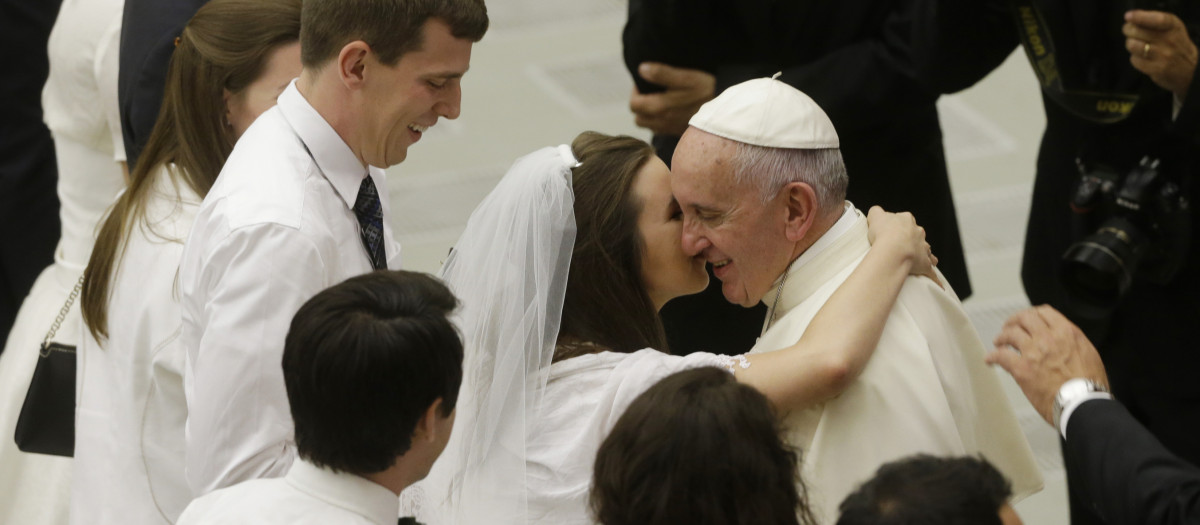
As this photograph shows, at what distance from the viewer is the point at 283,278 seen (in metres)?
2.41

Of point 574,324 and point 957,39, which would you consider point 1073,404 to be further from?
point 957,39

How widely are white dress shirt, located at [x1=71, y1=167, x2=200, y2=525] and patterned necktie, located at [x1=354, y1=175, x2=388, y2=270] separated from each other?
0.41 metres

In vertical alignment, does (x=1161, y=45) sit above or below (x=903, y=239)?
below

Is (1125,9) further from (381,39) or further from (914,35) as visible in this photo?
(381,39)

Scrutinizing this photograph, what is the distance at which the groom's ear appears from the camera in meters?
2.61

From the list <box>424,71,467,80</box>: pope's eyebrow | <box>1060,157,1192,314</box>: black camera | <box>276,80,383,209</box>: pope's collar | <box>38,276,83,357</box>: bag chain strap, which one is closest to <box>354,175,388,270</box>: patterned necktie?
<box>276,80,383,209</box>: pope's collar

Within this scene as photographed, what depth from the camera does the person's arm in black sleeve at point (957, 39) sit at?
3.73 meters

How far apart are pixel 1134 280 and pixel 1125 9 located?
0.70 meters

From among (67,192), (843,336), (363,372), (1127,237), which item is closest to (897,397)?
(843,336)

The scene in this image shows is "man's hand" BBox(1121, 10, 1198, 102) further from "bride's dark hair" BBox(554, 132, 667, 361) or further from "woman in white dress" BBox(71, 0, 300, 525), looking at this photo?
"woman in white dress" BBox(71, 0, 300, 525)

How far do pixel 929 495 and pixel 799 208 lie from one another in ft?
3.37

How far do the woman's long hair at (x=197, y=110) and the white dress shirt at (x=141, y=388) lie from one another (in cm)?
2

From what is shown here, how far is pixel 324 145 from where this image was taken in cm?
263

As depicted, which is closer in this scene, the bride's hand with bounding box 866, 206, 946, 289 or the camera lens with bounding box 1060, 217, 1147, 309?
the bride's hand with bounding box 866, 206, 946, 289
